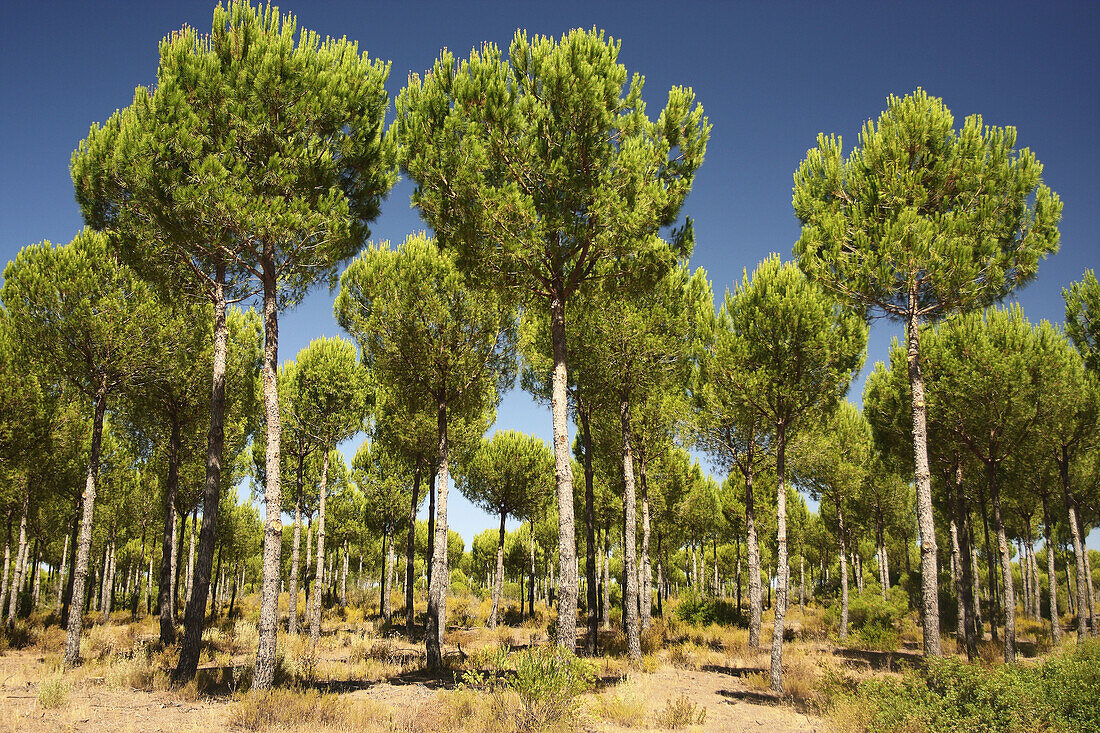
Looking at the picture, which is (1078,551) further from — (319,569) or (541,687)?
(319,569)

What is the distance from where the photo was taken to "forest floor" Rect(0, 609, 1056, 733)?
780 cm

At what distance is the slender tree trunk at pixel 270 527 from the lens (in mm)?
9320

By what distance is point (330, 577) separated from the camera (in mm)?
44062

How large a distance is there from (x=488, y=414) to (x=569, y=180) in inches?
442

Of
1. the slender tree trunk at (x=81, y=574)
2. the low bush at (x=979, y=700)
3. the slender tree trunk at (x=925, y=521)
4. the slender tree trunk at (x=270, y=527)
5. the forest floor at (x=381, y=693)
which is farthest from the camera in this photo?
the slender tree trunk at (x=81, y=574)

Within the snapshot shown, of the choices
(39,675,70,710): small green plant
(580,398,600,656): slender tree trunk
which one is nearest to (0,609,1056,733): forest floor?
(39,675,70,710): small green plant

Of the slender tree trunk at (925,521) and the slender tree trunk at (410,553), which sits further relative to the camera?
the slender tree trunk at (410,553)

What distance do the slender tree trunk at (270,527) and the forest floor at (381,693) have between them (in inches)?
20.4

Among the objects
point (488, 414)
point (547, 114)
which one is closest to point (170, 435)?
point (488, 414)

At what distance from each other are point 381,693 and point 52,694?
489 cm

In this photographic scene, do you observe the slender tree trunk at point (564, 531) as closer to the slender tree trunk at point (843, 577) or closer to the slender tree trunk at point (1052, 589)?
the slender tree trunk at point (843, 577)

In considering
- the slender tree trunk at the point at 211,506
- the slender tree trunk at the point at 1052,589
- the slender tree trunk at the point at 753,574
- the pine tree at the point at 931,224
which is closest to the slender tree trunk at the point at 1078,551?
the slender tree trunk at the point at 1052,589

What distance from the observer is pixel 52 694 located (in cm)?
864

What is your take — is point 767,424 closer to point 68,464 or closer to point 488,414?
point 488,414
